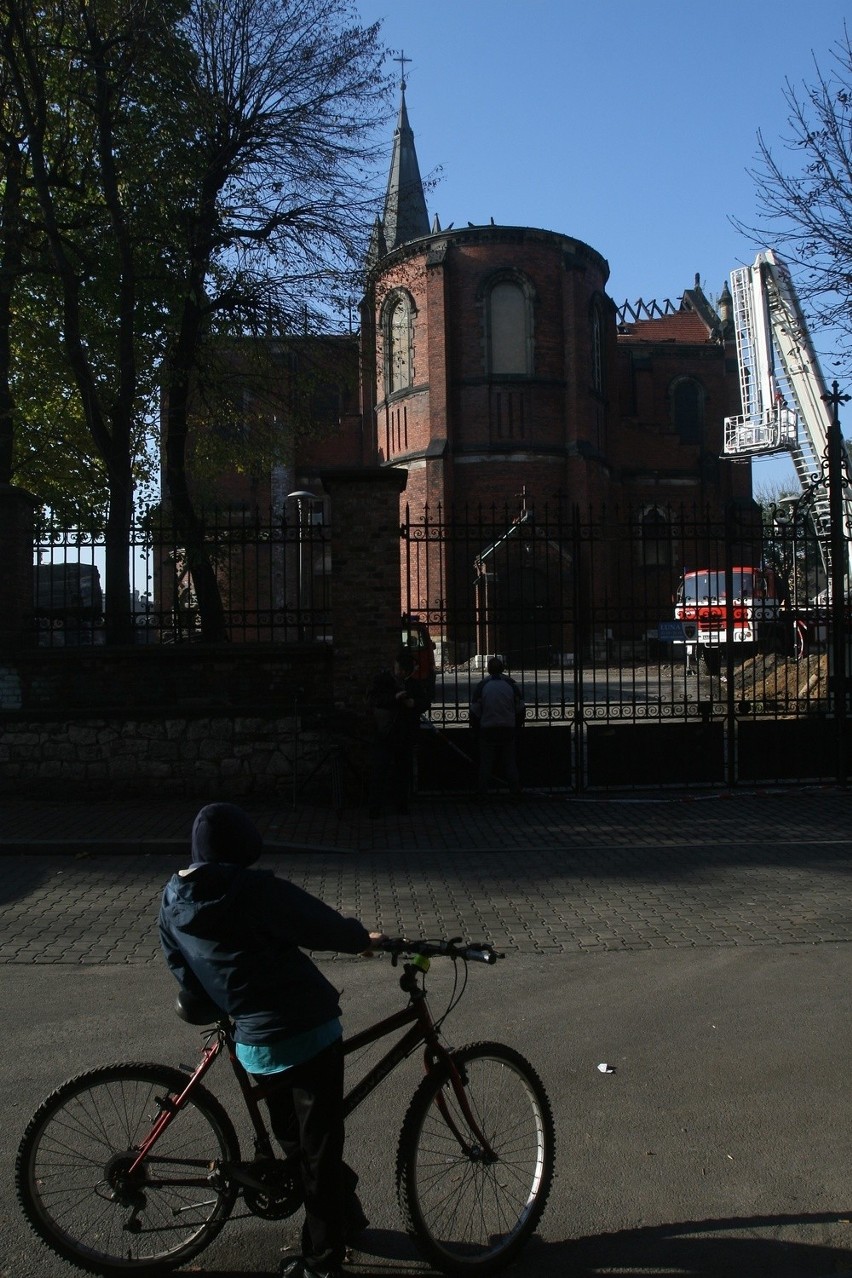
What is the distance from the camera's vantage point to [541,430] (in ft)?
137

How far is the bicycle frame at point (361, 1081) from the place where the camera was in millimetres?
3402

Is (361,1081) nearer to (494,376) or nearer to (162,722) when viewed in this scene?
(162,722)

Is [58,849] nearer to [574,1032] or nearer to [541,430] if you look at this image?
[574,1032]

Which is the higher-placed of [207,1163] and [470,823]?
[207,1163]

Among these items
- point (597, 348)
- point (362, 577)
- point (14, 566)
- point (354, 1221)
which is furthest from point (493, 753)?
point (597, 348)

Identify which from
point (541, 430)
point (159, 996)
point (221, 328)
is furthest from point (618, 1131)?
point (541, 430)

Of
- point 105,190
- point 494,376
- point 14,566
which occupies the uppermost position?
point 494,376

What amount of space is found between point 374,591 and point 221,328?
4.94 meters

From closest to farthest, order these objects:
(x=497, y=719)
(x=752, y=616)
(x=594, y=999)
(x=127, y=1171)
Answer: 1. (x=127, y=1171)
2. (x=594, y=999)
3. (x=497, y=719)
4. (x=752, y=616)

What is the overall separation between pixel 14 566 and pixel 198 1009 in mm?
10781

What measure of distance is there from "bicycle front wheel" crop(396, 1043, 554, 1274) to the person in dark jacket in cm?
26

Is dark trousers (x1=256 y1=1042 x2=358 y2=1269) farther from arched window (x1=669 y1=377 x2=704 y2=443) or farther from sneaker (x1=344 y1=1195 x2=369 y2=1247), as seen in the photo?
arched window (x1=669 y1=377 x2=704 y2=443)

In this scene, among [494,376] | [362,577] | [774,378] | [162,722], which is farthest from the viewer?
[494,376]

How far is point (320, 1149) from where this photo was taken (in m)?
3.29
